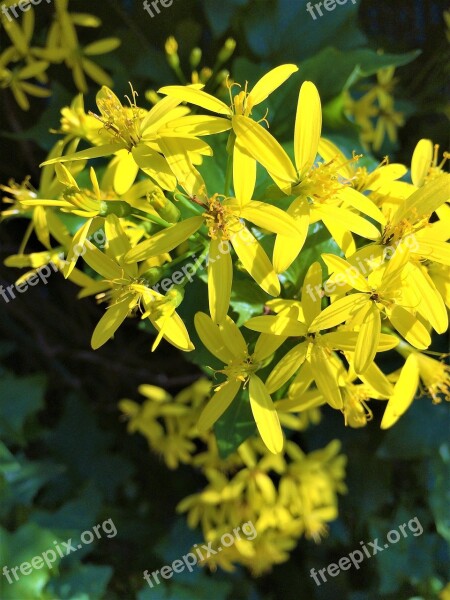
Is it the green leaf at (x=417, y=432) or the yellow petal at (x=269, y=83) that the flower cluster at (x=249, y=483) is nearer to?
the green leaf at (x=417, y=432)

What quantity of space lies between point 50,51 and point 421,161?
703 mm

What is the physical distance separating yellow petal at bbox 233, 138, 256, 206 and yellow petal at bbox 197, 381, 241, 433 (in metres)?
0.22

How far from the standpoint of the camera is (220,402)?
690 mm

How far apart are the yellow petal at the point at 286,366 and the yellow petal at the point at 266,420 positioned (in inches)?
0.5

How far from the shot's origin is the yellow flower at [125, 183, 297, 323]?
2.01 ft

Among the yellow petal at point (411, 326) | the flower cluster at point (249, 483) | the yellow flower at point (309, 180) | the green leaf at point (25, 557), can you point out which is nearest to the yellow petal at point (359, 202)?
the yellow flower at point (309, 180)

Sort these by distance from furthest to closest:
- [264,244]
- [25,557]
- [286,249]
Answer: [25,557]
[264,244]
[286,249]

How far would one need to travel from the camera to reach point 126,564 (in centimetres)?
135

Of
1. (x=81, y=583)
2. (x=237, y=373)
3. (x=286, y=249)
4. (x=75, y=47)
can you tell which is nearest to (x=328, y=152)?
(x=286, y=249)

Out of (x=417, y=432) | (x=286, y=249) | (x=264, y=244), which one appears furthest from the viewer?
(x=417, y=432)

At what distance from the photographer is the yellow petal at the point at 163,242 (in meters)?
0.62

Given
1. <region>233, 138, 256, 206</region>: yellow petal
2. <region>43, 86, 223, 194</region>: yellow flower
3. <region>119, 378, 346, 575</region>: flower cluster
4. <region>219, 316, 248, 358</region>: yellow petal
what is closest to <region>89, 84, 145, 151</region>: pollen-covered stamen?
<region>43, 86, 223, 194</region>: yellow flower

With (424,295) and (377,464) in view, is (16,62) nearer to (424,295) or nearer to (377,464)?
(424,295)

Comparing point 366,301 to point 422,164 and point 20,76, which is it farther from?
point 20,76
